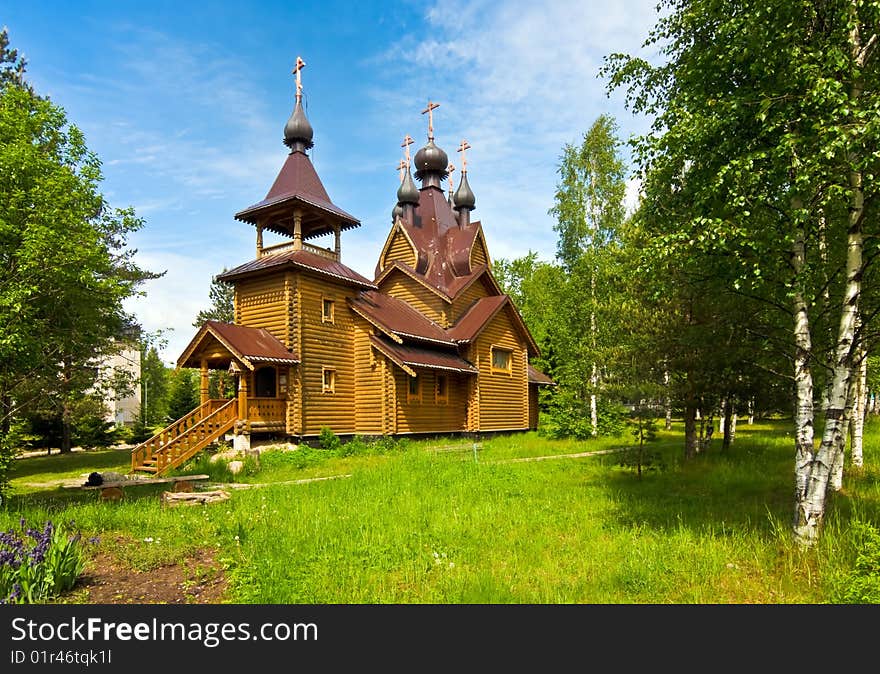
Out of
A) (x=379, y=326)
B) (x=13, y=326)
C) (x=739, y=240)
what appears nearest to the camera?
(x=739, y=240)

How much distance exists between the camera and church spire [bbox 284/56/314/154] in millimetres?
21172

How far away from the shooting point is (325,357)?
20.2 m

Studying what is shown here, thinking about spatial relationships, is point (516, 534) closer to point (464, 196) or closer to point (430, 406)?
point (430, 406)

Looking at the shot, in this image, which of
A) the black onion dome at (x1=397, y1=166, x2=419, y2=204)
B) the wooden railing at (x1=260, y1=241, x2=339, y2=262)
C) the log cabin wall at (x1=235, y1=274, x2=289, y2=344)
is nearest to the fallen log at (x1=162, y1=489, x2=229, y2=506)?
the log cabin wall at (x1=235, y1=274, x2=289, y2=344)

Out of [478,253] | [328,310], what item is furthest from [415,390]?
[478,253]

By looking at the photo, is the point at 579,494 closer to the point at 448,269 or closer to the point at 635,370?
the point at 635,370

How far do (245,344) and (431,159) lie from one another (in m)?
15.3

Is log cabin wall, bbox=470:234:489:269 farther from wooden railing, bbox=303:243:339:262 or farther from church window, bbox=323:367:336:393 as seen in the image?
church window, bbox=323:367:336:393

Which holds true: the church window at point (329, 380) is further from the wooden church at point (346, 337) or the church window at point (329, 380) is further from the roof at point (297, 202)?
the roof at point (297, 202)

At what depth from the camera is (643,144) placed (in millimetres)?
7809

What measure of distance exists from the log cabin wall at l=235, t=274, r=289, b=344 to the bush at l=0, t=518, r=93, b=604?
43.1 ft

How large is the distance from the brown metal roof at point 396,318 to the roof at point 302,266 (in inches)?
39.5

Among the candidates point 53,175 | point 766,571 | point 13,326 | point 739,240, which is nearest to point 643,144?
point 739,240

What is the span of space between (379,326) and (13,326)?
1172 centimetres
